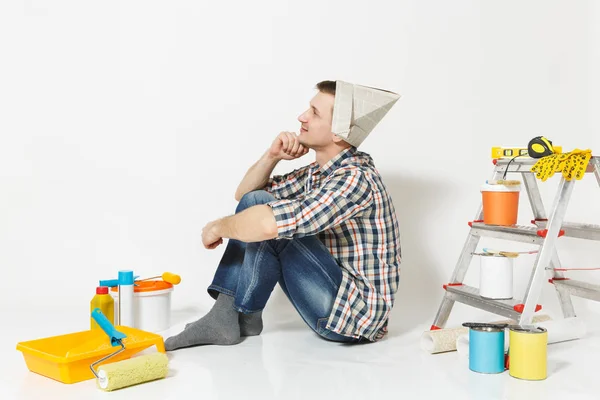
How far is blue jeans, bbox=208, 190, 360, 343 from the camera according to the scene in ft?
8.92

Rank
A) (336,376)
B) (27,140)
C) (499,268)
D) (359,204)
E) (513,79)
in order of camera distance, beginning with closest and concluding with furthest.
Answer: (336,376) → (359,204) → (499,268) → (27,140) → (513,79)

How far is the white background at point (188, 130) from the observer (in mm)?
3705

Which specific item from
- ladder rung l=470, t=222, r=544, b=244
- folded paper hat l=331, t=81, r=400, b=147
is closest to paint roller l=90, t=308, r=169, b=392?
folded paper hat l=331, t=81, r=400, b=147

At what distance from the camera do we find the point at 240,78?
3.79m

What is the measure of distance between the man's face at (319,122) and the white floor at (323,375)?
0.82 meters

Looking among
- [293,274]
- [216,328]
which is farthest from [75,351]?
[293,274]

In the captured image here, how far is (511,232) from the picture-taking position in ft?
9.25

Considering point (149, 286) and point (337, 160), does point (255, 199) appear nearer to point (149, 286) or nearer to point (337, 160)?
point (337, 160)

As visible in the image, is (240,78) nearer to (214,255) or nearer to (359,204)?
(214,255)

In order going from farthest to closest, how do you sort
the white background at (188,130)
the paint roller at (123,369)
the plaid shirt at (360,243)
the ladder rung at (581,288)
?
the white background at (188,130), the ladder rung at (581,288), the plaid shirt at (360,243), the paint roller at (123,369)

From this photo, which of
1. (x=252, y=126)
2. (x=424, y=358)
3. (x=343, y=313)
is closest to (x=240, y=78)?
(x=252, y=126)

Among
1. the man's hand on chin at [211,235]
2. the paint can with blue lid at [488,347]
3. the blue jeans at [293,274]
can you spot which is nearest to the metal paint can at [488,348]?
the paint can with blue lid at [488,347]

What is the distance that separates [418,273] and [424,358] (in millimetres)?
1160

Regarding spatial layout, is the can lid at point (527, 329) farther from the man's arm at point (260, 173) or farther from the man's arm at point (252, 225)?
the man's arm at point (260, 173)
